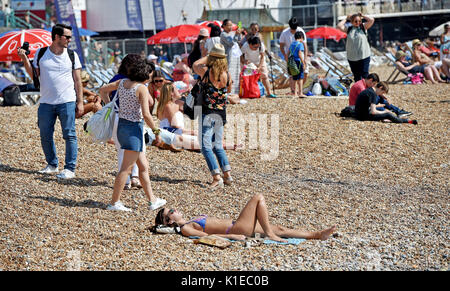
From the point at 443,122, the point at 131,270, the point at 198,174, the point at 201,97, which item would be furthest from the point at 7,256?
the point at 443,122

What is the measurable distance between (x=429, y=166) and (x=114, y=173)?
143 inches

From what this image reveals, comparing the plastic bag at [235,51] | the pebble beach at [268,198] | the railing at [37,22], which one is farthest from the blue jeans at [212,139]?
the railing at [37,22]

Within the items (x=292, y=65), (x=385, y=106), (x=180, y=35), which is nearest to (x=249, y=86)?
(x=292, y=65)

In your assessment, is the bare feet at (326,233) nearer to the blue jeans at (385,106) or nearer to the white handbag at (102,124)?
the white handbag at (102,124)

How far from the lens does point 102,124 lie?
5906mm

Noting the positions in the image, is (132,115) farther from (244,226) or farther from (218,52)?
(244,226)

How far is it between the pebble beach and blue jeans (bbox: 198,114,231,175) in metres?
0.28

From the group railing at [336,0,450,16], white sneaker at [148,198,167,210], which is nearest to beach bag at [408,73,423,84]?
A: white sneaker at [148,198,167,210]

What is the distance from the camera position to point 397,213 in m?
5.71

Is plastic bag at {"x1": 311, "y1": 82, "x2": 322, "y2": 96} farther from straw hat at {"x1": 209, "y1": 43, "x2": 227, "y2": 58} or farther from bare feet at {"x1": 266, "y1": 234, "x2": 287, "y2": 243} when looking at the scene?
bare feet at {"x1": 266, "y1": 234, "x2": 287, "y2": 243}

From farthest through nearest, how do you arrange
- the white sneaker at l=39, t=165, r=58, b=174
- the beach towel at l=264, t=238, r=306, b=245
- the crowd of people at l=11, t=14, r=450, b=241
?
the white sneaker at l=39, t=165, r=58, b=174, the crowd of people at l=11, t=14, r=450, b=241, the beach towel at l=264, t=238, r=306, b=245

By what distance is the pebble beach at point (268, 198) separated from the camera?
4.43 meters

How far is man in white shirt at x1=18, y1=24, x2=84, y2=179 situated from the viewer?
6.45 metres
